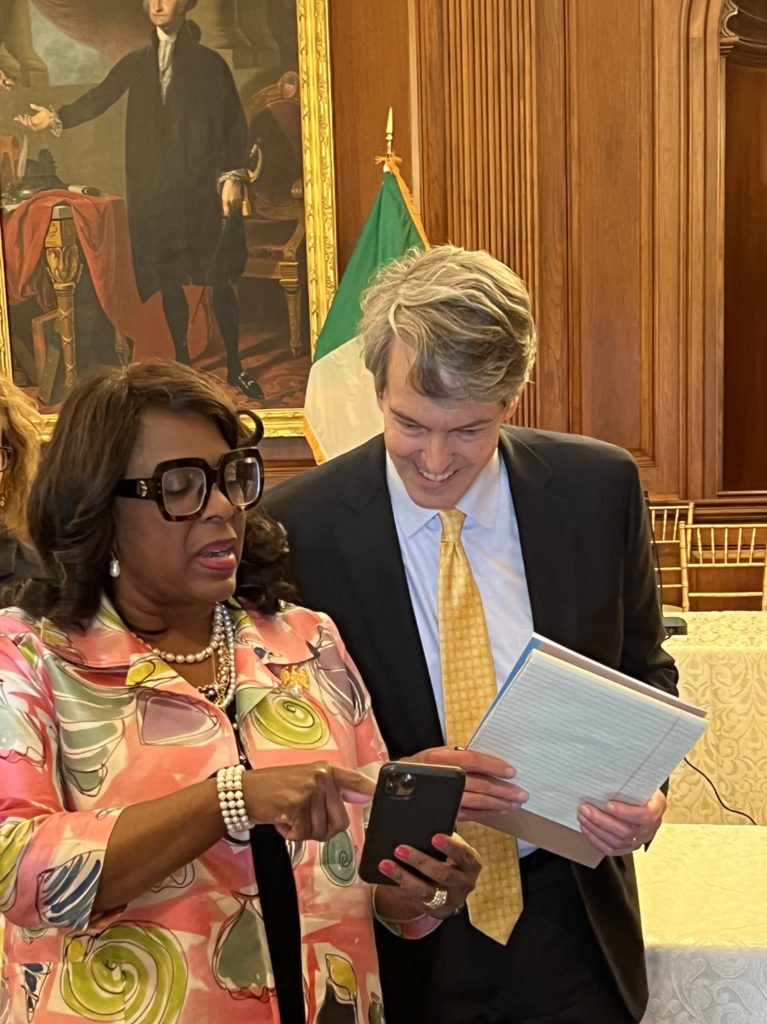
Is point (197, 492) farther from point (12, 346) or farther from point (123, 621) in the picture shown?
point (12, 346)

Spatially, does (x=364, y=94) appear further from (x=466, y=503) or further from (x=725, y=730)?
(x=466, y=503)

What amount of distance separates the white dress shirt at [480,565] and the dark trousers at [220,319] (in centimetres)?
489

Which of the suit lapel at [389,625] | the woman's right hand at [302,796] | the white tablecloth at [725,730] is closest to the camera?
the woman's right hand at [302,796]

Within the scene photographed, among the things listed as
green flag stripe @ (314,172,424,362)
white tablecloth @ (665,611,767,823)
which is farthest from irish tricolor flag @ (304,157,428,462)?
white tablecloth @ (665,611,767,823)

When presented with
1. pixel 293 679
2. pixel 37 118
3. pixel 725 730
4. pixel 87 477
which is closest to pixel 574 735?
pixel 293 679

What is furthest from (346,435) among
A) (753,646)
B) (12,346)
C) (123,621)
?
(123,621)

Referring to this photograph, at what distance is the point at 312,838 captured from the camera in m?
1.29

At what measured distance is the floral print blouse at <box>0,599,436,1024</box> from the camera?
131cm

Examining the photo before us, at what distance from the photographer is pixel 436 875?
1457mm

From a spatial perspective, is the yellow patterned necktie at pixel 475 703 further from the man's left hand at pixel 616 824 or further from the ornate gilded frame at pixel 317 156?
the ornate gilded frame at pixel 317 156

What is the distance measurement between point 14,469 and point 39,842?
68.3 inches

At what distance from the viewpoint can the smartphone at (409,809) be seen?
134 centimetres

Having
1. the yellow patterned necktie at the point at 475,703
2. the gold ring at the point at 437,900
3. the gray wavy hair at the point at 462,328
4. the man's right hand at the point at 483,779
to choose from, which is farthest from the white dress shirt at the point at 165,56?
the gold ring at the point at 437,900

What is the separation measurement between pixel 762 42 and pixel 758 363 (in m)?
1.84
